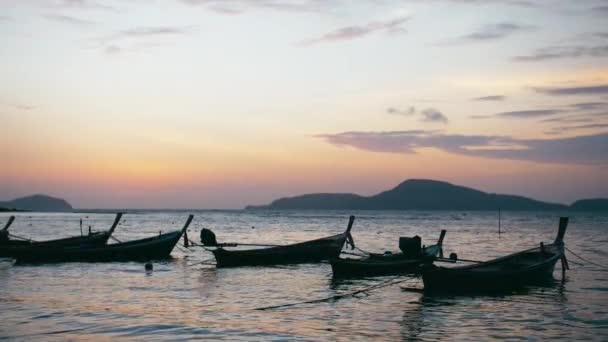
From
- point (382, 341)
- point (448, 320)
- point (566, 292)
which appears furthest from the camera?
point (566, 292)

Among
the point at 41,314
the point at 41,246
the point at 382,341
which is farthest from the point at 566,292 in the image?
the point at 41,246

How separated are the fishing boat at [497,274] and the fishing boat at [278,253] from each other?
9.70 metres

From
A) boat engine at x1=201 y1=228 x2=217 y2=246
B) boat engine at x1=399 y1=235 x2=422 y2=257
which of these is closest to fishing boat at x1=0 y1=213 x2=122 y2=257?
boat engine at x1=201 y1=228 x2=217 y2=246

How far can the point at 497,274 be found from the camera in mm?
23484

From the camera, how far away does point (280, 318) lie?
18188 mm

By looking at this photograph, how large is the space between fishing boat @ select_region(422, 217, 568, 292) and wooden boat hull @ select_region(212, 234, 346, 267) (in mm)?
12187

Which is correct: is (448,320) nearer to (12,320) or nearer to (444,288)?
(444,288)

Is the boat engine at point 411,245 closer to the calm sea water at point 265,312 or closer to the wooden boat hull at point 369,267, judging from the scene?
the wooden boat hull at point 369,267

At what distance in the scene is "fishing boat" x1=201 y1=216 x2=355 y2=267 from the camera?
33219 millimetres

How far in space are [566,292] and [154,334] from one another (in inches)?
691

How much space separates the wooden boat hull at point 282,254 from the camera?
33.3 m

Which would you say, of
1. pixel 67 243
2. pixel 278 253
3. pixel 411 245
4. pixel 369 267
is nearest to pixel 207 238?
pixel 278 253

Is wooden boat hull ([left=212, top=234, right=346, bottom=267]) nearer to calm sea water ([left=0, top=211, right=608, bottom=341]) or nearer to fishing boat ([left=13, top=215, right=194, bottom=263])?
calm sea water ([left=0, top=211, right=608, bottom=341])

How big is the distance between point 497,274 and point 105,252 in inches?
928
